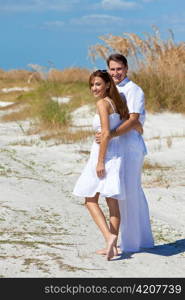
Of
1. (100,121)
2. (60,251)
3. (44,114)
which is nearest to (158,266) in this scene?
(60,251)

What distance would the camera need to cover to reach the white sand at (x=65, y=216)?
4992 mm

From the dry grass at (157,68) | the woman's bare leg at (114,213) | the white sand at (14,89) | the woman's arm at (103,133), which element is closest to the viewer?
→ the woman's arm at (103,133)

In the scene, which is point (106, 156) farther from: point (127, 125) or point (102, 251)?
point (102, 251)

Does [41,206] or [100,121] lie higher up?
[100,121]

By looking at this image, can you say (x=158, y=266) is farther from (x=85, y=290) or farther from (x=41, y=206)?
(x=41, y=206)

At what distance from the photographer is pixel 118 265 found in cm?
505

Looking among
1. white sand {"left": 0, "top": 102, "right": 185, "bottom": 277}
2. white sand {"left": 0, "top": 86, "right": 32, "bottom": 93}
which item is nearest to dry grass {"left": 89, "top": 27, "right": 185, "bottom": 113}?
white sand {"left": 0, "top": 102, "right": 185, "bottom": 277}

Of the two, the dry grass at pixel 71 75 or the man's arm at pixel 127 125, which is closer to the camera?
the man's arm at pixel 127 125

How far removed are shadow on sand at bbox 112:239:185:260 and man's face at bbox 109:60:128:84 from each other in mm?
1252

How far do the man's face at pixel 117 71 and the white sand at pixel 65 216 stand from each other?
1270 mm

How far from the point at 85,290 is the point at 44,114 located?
10115 millimetres

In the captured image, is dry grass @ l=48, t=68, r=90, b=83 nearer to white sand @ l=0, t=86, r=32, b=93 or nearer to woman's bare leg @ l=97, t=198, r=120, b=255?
white sand @ l=0, t=86, r=32, b=93

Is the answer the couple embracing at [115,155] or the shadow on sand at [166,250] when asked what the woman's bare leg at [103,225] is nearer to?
the couple embracing at [115,155]

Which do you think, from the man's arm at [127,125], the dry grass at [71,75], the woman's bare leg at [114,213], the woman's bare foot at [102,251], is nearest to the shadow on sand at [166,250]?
the woman's bare foot at [102,251]
